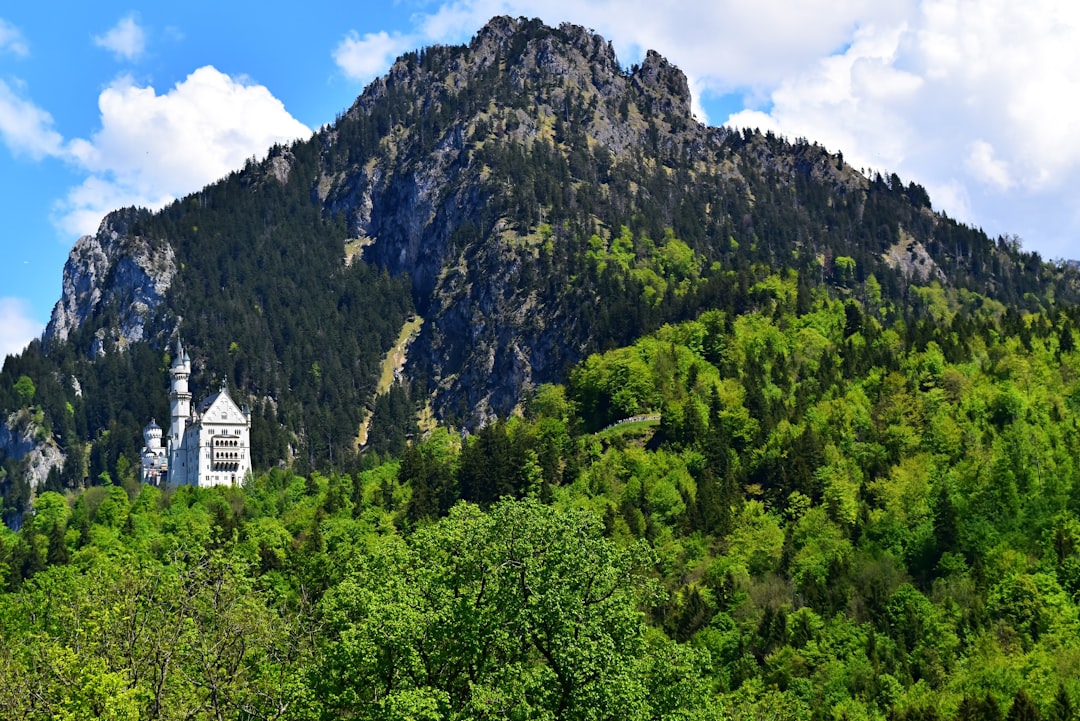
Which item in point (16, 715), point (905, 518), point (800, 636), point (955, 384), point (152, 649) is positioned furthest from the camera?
point (955, 384)

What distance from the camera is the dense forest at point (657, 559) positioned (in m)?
47.2

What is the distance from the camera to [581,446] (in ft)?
517

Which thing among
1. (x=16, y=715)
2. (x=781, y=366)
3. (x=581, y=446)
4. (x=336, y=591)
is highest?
(x=781, y=366)

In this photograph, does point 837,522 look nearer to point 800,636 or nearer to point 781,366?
point 800,636

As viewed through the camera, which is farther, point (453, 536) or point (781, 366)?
point (781, 366)

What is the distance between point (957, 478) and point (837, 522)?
11.1 metres

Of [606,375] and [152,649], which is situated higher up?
[606,375]

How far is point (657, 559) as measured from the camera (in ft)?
181

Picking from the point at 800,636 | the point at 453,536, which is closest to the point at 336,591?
the point at 453,536

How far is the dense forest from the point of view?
155ft

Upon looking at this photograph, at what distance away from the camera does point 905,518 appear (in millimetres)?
120625

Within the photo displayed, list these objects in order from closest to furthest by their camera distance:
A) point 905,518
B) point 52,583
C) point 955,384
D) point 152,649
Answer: point 152,649 < point 52,583 < point 905,518 < point 955,384

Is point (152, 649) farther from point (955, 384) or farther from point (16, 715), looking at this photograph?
point (955, 384)

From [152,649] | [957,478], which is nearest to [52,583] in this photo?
[152,649]
